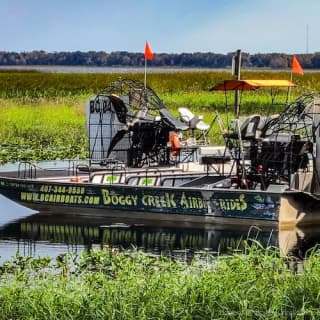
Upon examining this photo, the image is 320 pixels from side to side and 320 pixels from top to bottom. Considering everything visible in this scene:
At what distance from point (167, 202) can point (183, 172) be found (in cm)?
276

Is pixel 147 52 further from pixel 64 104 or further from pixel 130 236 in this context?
pixel 64 104

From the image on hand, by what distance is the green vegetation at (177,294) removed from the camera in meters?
12.1

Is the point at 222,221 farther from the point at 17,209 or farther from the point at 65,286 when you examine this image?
the point at 65,286

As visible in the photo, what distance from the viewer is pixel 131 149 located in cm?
2719

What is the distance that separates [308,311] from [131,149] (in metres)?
15.5

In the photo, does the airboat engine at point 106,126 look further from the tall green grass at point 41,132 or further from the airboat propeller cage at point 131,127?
the tall green grass at point 41,132

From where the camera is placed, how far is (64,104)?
46750mm

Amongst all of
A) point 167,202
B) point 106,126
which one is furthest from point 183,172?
point 167,202

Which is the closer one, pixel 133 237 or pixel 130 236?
pixel 133 237

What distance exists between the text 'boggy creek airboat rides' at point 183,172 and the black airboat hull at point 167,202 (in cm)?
2

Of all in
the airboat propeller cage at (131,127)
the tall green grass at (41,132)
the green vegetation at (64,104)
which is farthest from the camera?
the green vegetation at (64,104)

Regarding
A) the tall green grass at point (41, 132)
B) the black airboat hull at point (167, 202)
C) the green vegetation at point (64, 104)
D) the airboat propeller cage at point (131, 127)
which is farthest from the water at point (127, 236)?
the tall green grass at point (41, 132)

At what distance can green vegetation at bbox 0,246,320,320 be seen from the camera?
12125 mm

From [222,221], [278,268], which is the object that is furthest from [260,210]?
[278,268]
